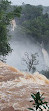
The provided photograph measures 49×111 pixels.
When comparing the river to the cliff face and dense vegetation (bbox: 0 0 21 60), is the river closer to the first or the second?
dense vegetation (bbox: 0 0 21 60)

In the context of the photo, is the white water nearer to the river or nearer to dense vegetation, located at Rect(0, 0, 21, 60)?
the river

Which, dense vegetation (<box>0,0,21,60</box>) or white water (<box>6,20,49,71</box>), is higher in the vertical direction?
dense vegetation (<box>0,0,21,60</box>)

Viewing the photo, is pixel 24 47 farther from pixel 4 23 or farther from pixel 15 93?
pixel 15 93

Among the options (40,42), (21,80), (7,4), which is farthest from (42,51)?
(21,80)

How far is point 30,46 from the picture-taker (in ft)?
211

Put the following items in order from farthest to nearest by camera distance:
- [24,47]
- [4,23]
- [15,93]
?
[24,47] < [4,23] < [15,93]

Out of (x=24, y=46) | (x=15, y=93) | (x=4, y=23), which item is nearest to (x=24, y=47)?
(x=24, y=46)

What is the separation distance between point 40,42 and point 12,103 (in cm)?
5733

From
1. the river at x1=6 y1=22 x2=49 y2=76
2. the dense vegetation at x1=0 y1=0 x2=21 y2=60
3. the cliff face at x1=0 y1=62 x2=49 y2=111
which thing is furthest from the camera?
the river at x1=6 y1=22 x2=49 y2=76

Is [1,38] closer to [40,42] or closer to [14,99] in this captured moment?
[14,99]

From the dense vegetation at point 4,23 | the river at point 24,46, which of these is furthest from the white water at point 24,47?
the dense vegetation at point 4,23

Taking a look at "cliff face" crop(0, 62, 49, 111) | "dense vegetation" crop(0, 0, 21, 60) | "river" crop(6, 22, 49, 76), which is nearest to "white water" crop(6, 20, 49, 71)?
"river" crop(6, 22, 49, 76)

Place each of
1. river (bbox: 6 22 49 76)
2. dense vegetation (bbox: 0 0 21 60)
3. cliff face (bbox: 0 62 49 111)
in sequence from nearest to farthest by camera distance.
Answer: cliff face (bbox: 0 62 49 111), dense vegetation (bbox: 0 0 21 60), river (bbox: 6 22 49 76)

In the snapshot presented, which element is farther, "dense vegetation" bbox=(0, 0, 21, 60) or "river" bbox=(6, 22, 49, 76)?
"river" bbox=(6, 22, 49, 76)
